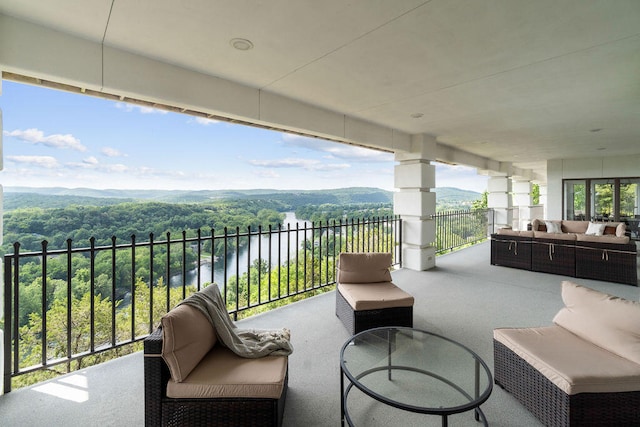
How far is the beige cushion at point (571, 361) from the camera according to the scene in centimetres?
154

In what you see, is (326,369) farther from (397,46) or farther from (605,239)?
(605,239)

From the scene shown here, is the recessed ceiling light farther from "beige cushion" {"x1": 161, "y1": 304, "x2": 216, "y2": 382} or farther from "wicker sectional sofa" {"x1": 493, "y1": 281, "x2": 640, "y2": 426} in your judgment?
"wicker sectional sofa" {"x1": 493, "y1": 281, "x2": 640, "y2": 426}

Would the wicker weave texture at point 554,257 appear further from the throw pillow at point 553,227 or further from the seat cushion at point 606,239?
the throw pillow at point 553,227

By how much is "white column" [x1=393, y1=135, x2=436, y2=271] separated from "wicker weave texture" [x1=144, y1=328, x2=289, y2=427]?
479 cm

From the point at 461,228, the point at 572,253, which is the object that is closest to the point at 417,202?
the point at 572,253

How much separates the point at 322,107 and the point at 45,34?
2893 millimetres

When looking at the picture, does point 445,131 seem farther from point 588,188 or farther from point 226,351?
point 588,188

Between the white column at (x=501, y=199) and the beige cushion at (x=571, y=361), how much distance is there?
908 centimetres

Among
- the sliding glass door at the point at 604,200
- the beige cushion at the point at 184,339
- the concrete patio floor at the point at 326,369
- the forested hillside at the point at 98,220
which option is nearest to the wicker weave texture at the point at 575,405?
the concrete patio floor at the point at 326,369

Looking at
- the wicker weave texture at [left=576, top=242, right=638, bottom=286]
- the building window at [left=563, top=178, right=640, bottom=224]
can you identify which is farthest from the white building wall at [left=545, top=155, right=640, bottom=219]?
the wicker weave texture at [left=576, top=242, right=638, bottom=286]

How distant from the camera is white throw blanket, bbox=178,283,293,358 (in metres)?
1.84

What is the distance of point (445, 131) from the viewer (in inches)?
217

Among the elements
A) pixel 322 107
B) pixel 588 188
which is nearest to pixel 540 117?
pixel 322 107

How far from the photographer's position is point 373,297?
9.52ft
